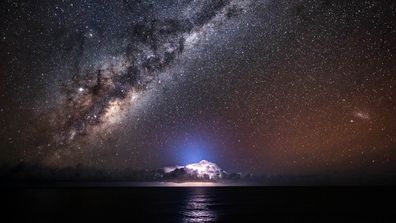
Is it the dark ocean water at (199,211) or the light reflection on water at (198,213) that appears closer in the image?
the dark ocean water at (199,211)

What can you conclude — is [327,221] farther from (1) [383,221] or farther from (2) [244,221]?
(2) [244,221]

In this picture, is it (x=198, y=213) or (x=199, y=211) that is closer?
(x=198, y=213)

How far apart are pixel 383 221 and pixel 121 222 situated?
3849 centimetres

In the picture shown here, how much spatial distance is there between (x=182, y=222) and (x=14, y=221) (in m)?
23.9

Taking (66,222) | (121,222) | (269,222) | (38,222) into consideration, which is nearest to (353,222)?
(269,222)

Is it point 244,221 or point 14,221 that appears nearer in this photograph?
point 14,221

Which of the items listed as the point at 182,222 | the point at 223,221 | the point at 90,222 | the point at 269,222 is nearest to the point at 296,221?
the point at 269,222

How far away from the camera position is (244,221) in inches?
2100

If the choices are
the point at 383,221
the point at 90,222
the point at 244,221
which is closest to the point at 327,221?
the point at 383,221

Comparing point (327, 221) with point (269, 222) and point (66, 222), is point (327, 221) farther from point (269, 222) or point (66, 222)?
point (66, 222)

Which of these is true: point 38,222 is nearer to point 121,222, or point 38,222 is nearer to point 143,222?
point 121,222

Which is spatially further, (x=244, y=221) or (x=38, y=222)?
(x=244, y=221)

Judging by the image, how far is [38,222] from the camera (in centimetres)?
4744

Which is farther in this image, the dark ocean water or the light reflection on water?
the light reflection on water
